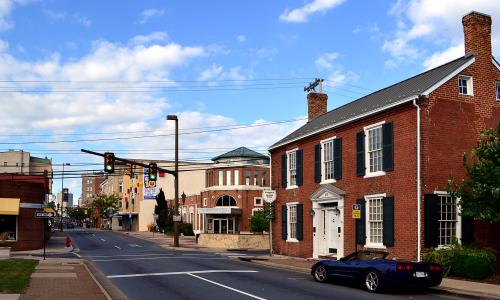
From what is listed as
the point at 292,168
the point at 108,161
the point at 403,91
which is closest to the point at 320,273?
the point at 403,91

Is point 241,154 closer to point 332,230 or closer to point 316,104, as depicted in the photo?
point 316,104

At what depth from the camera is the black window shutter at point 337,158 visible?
2631 centimetres

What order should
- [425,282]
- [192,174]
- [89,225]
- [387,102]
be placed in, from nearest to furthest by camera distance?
[425,282] < [387,102] < [192,174] < [89,225]

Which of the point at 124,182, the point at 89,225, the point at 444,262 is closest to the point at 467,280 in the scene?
the point at 444,262

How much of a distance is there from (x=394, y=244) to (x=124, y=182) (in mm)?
86879

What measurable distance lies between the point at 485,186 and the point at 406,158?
11.7 feet

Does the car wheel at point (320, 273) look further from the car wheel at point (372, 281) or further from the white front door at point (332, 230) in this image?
the white front door at point (332, 230)

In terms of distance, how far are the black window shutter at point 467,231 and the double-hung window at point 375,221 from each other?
310cm

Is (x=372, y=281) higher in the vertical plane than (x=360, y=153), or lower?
lower

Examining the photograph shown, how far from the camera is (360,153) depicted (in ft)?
80.4

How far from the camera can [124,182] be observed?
341ft

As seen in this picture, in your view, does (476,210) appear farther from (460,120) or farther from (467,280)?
(460,120)

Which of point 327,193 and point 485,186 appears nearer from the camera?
point 485,186

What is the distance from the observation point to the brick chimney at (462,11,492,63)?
23344mm
